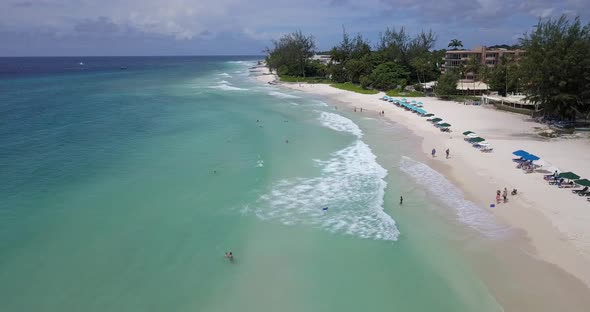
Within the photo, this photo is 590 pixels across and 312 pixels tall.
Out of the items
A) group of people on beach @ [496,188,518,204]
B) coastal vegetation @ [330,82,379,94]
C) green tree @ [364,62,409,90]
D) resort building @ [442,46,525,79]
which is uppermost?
resort building @ [442,46,525,79]

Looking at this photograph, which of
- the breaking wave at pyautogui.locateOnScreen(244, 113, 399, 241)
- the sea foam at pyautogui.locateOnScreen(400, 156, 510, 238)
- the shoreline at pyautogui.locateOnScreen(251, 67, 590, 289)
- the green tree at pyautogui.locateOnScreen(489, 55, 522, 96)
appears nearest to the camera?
the shoreline at pyautogui.locateOnScreen(251, 67, 590, 289)

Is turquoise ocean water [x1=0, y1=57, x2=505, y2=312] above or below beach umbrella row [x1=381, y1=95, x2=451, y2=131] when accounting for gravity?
below

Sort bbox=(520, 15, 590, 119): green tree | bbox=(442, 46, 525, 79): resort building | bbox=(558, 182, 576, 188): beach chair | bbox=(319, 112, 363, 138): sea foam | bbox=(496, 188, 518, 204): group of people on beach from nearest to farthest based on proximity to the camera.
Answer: bbox=(496, 188, 518, 204): group of people on beach → bbox=(558, 182, 576, 188): beach chair → bbox=(520, 15, 590, 119): green tree → bbox=(319, 112, 363, 138): sea foam → bbox=(442, 46, 525, 79): resort building

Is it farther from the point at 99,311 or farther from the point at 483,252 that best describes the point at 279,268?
the point at 483,252

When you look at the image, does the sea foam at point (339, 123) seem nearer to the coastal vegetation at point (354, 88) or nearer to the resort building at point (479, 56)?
the coastal vegetation at point (354, 88)

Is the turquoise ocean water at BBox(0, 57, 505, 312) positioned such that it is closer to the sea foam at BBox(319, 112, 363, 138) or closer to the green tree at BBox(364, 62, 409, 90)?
the sea foam at BBox(319, 112, 363, 138)

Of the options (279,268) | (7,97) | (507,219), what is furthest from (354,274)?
(7,97)

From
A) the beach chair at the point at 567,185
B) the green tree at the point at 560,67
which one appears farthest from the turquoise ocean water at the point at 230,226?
the green tree at the point at 560,67

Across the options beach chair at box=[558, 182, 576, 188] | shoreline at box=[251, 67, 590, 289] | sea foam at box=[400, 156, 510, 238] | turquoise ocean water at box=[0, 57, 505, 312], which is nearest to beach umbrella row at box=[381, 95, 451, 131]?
shoreline at box=[251, 67, 590, 289]
